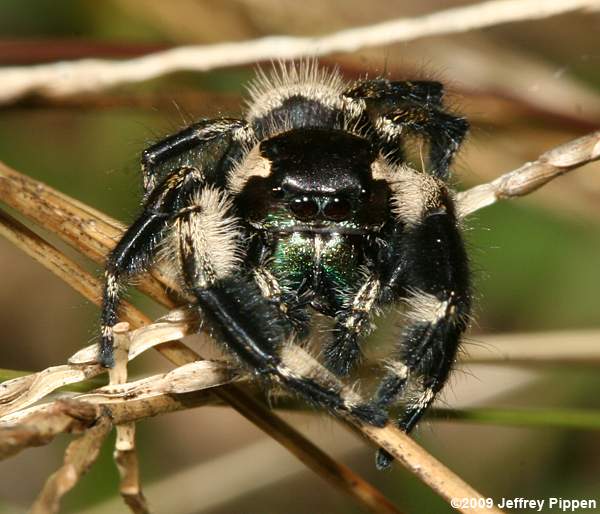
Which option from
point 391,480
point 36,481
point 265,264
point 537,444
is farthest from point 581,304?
point 36,481

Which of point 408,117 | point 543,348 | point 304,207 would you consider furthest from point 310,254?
point 543,348

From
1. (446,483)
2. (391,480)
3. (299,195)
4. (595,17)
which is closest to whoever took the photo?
(446,483)

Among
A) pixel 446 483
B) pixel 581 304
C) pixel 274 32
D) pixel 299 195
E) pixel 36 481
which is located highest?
pixel 274 32

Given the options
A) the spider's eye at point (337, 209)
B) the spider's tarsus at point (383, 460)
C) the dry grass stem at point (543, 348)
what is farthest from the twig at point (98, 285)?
the dry grass stem at point (543, 348)

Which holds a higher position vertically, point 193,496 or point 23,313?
point 23,313

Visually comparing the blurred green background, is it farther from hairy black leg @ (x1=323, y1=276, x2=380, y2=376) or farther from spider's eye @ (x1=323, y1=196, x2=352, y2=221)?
spider's eye @ (x1=323, y1=196, x2=352, y2=221)

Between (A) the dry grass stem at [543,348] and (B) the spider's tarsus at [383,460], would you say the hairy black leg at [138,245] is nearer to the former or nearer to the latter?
(B) the spider's tarsus at [383,460]

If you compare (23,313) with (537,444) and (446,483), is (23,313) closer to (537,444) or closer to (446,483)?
(537,444)

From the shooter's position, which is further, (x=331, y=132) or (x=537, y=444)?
(x=537, y=444)
